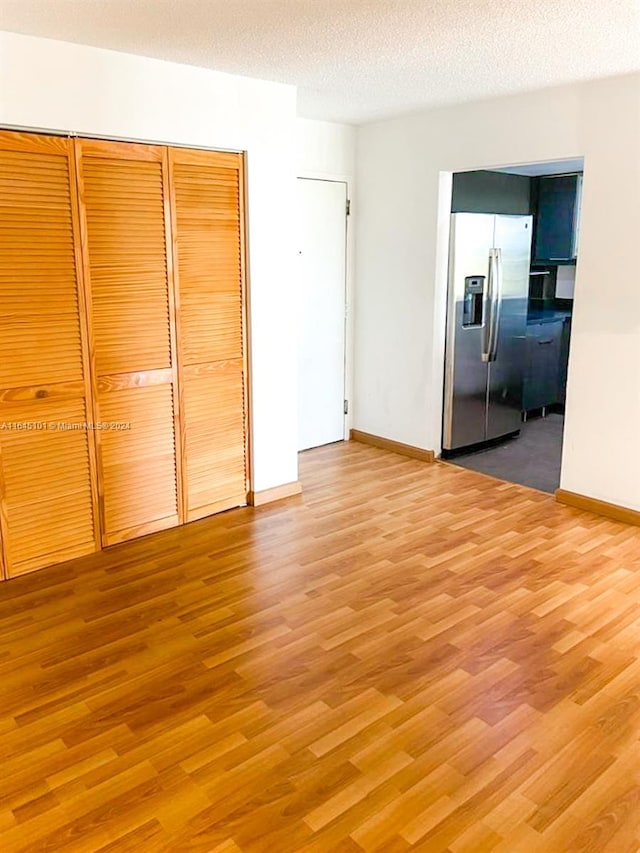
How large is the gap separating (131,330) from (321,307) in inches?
81.5

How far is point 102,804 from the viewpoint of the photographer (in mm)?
2043

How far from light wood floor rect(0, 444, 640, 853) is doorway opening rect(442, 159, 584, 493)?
4.45ft

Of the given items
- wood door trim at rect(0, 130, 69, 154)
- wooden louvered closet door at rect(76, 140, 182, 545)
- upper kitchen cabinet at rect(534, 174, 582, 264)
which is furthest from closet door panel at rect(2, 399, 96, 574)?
upper kitchen cabinet at rect(534, 174, 582, 264)

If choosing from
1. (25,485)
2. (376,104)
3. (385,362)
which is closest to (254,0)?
(376,104)

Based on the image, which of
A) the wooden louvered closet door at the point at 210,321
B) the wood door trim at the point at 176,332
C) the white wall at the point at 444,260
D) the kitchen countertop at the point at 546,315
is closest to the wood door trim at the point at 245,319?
the wooden louvered closet door at the point at 210,321

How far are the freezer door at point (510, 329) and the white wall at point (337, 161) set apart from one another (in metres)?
1.12

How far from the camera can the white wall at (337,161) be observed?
5051 mm

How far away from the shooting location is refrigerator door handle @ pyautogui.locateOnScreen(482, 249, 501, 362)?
17.1 feet

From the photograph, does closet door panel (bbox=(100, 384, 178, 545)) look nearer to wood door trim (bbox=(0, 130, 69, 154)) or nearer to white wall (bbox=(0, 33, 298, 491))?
white wall (bbox=(0, 33, 298, 491))

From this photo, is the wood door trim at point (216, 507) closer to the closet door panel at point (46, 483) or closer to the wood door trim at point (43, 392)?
the closet door panel at point (46, 483)

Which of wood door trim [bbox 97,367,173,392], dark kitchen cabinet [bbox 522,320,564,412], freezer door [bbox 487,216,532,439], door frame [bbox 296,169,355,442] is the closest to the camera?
wood door trim [bbox 97,367,173,392]

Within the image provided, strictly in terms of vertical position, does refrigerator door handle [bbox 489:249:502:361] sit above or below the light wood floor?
above

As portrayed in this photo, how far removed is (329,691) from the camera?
8.39 ft

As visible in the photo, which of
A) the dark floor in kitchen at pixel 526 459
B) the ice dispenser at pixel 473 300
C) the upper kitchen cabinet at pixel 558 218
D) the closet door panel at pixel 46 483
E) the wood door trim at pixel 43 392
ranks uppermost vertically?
the upper kitchen cabinet at pixel 558 218
